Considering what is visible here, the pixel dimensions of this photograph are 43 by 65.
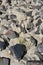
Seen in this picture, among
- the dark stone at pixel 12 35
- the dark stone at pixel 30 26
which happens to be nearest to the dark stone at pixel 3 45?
the dark stone at pixel 12 35

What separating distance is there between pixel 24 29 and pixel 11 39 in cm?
33

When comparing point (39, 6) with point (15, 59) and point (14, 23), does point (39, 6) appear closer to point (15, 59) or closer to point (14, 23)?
point (14, 23)

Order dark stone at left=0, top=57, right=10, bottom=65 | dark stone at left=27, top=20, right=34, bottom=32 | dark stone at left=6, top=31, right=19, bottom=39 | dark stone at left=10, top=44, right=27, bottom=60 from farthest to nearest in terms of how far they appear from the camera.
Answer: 1. dark stone at left=27, top=20, right=34, bottom=32
2. dark stone at left=6, top=31, right=19, bottom=39
3. dark stone at left=10, top=44, right=27, bottom=60
4. dark stone at left=0, top=57, right=10, bottom=65

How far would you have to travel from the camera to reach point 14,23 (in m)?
3.69

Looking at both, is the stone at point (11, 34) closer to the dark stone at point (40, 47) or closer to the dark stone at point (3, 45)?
the dark stone at point (3, 45)

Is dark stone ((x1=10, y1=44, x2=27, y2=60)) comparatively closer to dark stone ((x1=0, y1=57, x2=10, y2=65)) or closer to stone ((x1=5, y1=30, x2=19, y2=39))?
dark stone ((x1=0, y1=57, x2=10, y2=65))

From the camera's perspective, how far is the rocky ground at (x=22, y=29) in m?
2.87

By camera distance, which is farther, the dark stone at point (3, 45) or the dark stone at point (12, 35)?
the dark stone at point (12, 35)

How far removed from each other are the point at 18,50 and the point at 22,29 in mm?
653

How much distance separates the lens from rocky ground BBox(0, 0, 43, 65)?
9.41ft

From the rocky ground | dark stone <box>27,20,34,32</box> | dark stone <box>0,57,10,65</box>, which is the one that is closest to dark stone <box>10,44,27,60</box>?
the rocky ground

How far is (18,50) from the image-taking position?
2867mm

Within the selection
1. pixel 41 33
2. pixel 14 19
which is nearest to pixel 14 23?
pixel 14 19

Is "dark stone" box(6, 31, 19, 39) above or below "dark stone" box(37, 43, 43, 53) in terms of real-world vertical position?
above
